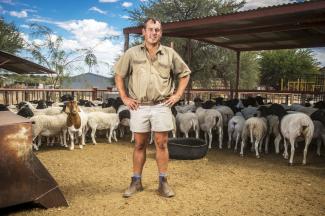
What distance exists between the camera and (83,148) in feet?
30.6

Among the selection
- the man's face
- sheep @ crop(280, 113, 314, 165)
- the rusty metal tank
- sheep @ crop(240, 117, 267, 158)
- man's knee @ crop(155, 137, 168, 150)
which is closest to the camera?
the rusty metal tank

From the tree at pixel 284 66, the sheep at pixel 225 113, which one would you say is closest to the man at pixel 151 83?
the sheep at pixel 225 113

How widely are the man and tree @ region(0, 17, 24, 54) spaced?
2359 centimetres

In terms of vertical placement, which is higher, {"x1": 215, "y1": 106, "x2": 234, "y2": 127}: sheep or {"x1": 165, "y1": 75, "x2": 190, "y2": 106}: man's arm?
{"x1": 165, "y1": 75, "x2": 190, "y2": 106}: man's arm

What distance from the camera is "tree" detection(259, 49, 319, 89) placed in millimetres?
47438

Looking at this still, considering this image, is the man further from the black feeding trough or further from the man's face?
the black feeding trough

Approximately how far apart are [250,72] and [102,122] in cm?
2391

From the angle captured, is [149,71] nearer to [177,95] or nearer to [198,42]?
[177,95]

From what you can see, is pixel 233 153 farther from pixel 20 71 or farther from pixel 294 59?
pixel 294 59

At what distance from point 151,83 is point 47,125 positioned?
539 centimetres

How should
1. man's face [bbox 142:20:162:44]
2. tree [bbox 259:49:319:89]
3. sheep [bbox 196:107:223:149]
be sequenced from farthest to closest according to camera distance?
1. tree [bbox 259:49:319:89]
2. sheep [bbox 196:107:223:149]
3. man's face [bbox 142:20:162:44]

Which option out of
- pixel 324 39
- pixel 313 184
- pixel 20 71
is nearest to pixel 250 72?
pixel 324 39

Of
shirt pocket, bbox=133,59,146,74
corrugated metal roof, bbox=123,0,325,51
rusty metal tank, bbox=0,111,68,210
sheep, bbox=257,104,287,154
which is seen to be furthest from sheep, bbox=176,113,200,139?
rusty metal tank, bbox=0,111,68,210

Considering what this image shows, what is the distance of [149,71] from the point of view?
4.72m
